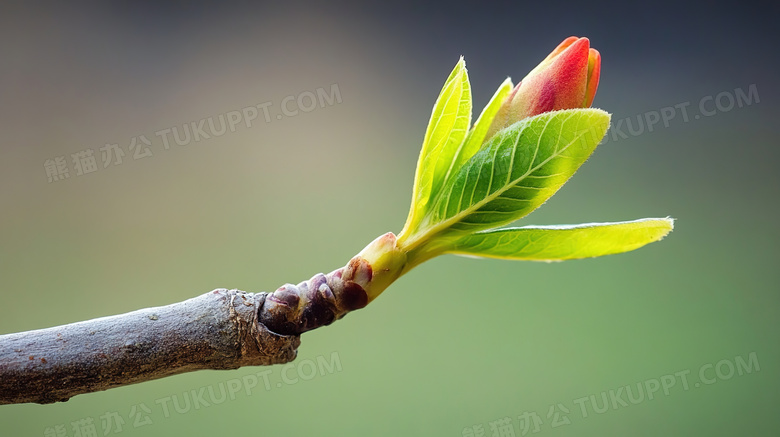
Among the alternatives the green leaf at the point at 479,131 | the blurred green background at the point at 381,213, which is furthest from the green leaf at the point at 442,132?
the blurred green background at the point at 381,213

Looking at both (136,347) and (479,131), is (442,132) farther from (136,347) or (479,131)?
(136,347)

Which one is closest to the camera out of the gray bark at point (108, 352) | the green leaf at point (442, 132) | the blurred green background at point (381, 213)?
the gray bark at point (108, 352)

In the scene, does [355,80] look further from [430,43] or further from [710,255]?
[710,255]

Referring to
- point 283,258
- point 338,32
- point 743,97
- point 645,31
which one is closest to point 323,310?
point 283,258

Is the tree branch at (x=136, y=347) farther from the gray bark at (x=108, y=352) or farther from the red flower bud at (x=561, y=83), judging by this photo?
the red flower bud at (x=561, y=83)

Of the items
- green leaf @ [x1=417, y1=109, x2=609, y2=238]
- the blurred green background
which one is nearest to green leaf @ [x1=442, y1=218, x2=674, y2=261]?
green leaf @ [x1=417, y1=109, x2=609, y2=238]

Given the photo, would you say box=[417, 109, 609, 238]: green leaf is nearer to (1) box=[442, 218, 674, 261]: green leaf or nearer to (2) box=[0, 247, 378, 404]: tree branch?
(1) box=[442, 218, 674, 261]: green leaf
